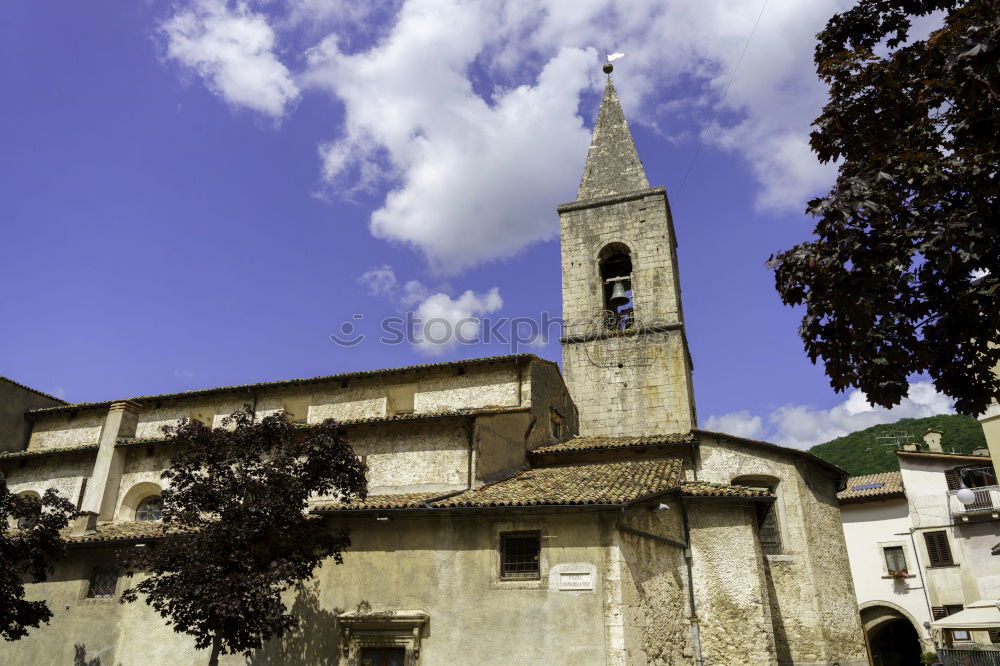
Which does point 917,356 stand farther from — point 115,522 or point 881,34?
point 115,522

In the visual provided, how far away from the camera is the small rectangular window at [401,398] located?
763 inches

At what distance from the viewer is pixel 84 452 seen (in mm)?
19859

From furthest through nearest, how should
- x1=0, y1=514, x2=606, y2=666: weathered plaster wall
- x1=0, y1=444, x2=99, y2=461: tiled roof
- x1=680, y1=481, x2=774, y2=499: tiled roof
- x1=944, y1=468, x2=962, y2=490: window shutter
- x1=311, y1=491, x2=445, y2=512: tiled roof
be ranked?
x1=944, y1=468, x2=962, y2=490: window shutter
x1=0, y1=444, x2=99, y2=461: tiled roof
x1=680, y1=481, x2=774, y2=499: tiled roof
x1=311, y1=491, x2=445, y2=512: tiled roof
x1=0, y1=514, x2=606, y2=666: weathered plaster wall

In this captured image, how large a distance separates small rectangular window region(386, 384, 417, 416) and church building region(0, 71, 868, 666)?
5cm

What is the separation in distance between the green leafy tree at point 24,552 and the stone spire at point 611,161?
62.0 ft

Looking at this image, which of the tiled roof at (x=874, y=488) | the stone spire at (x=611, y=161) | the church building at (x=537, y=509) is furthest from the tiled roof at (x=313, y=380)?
the tiled roof at (x=874, y=488)

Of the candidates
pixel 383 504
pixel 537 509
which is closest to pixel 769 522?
pixel 537 509

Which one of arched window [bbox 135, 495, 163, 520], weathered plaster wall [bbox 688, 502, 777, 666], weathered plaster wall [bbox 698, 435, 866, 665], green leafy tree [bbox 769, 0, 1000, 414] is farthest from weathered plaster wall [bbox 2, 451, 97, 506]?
green leafy tree [bbox 769, 0, 1000, 414]

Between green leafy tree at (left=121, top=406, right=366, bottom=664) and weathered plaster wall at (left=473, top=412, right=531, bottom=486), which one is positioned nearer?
green leafy tree at (left=121, top=406, right=366, bottom=664)

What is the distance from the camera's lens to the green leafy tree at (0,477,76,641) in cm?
1397

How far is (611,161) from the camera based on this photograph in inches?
1032

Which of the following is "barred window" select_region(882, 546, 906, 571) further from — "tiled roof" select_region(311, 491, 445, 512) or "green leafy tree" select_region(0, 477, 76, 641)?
"green leafy tree" select_region(0, 477, 76, 641)

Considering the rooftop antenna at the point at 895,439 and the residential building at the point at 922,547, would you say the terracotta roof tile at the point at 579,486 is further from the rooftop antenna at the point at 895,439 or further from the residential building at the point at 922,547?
the rooftop antenna at the point at 895,439

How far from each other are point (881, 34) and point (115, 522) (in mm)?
20216
